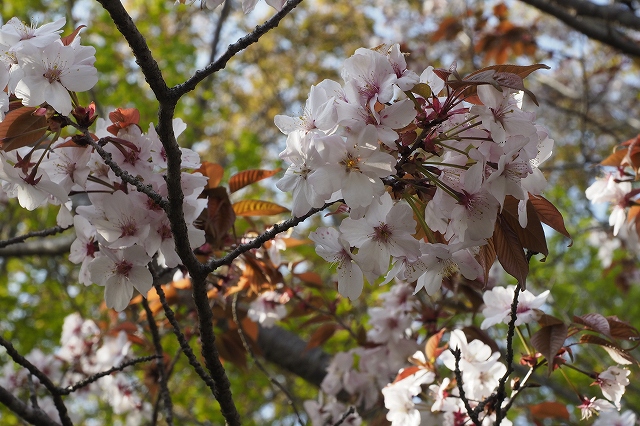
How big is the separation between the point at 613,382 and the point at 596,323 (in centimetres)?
A: 21

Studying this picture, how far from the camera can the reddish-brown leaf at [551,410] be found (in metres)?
1.70

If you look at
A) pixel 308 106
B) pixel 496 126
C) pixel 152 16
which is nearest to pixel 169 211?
pixel 308 106

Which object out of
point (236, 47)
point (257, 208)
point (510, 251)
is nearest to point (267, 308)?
point (257, 208)

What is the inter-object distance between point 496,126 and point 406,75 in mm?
176

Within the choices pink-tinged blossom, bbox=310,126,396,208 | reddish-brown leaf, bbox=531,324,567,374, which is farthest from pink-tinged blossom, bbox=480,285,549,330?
pink-tinged blossom, bbox=310,126,396,208

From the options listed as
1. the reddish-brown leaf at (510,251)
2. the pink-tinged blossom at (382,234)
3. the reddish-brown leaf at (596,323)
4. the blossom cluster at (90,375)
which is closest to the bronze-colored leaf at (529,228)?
the reddish-brown leaf at (510,251)

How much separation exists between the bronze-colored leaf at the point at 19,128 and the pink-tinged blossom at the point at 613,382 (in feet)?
4.60

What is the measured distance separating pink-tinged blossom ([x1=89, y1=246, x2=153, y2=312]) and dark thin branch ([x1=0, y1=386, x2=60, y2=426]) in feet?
1.42

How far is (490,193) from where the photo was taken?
3.18 feet

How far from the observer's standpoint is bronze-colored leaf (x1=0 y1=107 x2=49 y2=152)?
1.09 m

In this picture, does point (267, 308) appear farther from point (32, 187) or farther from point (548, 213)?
point (548, 213)

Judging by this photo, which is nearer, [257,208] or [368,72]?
[368,72]

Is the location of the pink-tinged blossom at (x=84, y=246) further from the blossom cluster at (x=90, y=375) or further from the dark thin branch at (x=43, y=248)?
the dark thin branch at (x=43, y=248)

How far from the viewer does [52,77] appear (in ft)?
3.56
